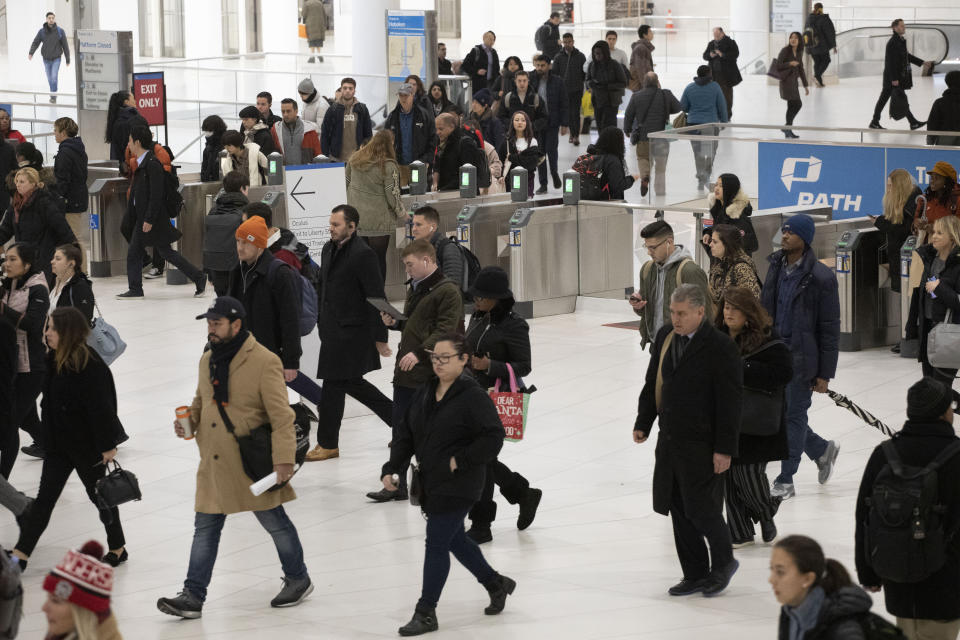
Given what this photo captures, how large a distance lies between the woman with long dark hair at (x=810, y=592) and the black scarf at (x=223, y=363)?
314 cm

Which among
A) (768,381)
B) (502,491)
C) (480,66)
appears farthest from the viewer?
(480,66)

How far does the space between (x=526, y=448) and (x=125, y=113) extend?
9.71 meters

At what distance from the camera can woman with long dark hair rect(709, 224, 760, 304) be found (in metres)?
9.47

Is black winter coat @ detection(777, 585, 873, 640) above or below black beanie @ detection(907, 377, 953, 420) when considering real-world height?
below

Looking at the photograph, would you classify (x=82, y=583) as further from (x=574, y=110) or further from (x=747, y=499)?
(x=574, y=110)

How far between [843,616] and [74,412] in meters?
4.42

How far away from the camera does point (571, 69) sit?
83.4 feet

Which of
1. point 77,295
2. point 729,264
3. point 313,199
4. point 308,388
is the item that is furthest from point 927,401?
point 313,199

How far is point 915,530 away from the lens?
5730 mm

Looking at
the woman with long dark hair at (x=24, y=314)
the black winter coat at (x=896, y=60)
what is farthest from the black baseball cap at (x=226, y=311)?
the black winter coat at (x=896, y=60)

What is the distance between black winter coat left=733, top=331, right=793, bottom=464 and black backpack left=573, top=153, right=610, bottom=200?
7.94 meters

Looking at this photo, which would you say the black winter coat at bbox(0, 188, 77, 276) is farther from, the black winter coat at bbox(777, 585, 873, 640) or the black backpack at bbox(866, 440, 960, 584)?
the black winter coat at bbox(777, 585, 873, 640)

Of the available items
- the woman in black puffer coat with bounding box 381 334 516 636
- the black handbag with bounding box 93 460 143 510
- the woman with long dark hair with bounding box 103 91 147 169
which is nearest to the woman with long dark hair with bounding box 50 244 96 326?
the black handbag with bounding box 93 460 143 510

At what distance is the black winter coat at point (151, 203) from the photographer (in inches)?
622
